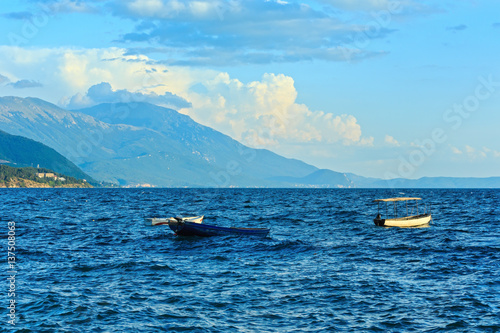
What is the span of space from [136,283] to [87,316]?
7.49m

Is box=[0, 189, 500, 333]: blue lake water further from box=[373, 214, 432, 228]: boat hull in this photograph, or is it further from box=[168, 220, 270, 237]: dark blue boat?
box=[373, 214, 432, 228]: boat hull

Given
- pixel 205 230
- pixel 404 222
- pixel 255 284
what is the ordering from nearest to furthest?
1. pixel 255 284
2. pixel 205 230
3. pixel 404 222

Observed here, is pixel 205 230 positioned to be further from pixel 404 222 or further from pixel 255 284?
pixel 404 222

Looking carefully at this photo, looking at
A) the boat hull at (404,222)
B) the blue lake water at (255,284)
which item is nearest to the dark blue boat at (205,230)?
the blue lake water at (255,284)

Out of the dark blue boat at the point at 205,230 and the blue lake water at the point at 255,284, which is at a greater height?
the dark blue boat at the point at 205,230

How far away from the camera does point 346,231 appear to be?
2594 inches

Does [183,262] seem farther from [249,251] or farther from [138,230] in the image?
[138,230]

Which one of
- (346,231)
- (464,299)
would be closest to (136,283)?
(464,299)

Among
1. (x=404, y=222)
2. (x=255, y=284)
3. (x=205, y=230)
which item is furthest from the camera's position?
(x=404, y=222)

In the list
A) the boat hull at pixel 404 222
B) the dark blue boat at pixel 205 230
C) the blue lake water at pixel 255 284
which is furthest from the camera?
the boat hull at pixel 404 222

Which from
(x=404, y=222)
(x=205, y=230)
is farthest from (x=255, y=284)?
(x=404, y=222)

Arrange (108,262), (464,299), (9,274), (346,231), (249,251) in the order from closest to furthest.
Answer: (464,299)
(9,274)
(108,262)
(249,251)
(346,231)

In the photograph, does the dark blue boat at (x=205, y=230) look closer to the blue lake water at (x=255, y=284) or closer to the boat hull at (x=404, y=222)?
the blue lake water at (x=255, y=284)

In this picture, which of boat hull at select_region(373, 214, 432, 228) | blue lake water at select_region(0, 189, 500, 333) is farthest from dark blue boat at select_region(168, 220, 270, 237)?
boat hull at select_region(373, 214, 432, 228)
